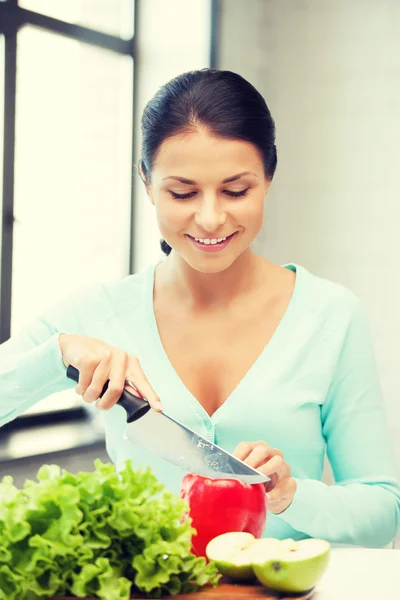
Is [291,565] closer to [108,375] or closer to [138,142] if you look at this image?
[108,375]

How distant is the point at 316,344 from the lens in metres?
1.49

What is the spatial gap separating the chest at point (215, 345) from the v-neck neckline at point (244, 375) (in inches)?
0.5

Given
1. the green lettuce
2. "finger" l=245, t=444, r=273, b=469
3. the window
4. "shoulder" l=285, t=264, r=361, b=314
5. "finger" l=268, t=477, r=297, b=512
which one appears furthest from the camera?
the window

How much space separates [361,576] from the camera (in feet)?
3.37

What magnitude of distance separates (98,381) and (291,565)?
0.40 m

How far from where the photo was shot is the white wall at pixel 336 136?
3.33 meters

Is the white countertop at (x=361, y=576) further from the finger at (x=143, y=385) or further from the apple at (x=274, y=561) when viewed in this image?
the finger at (x=143, y=385)

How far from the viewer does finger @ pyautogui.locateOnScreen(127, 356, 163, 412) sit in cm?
109

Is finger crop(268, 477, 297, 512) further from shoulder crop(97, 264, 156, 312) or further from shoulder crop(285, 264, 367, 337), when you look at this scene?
shoulder crop(97, 264, 156, 312)

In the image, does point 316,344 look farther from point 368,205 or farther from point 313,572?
point 368,205

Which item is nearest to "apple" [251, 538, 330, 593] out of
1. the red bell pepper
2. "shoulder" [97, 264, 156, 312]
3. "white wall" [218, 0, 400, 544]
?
the red bell pepper

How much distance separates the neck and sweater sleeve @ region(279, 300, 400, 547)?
8.0 inches

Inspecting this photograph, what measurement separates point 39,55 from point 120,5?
1.85 feet

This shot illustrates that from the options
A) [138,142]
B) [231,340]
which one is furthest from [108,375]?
[138,142]
